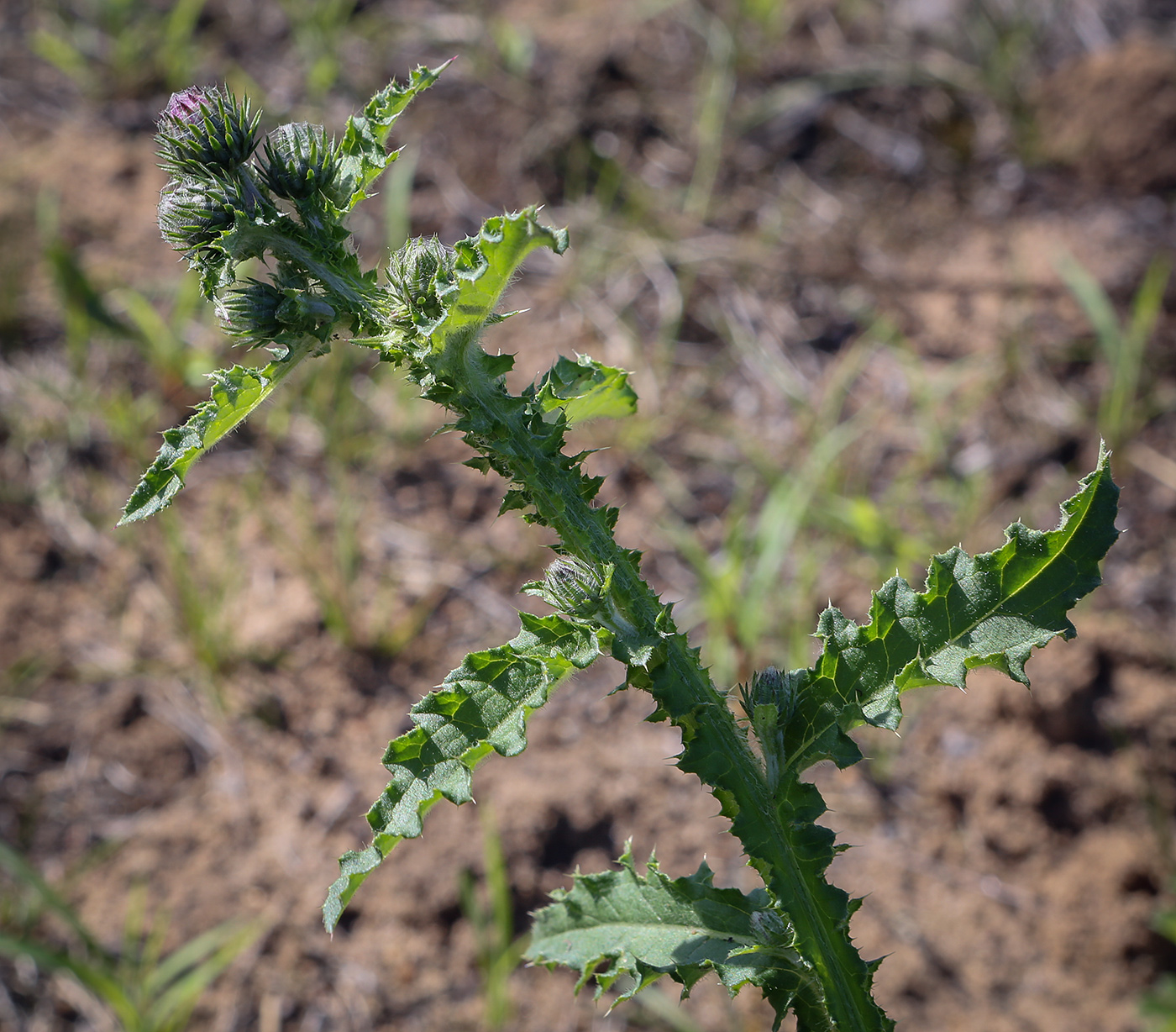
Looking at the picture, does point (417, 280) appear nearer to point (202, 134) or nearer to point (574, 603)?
point (202, 134)

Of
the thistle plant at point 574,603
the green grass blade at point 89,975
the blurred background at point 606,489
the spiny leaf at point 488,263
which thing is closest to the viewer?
the spiny leaf at point 488,263

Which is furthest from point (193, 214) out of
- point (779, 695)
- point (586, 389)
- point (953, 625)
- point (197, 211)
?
point (953, 625)

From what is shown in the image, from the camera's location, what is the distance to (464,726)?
1305mm

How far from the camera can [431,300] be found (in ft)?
4.42

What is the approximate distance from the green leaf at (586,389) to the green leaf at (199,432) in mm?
426

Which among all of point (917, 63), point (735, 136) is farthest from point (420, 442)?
point (917, 63)

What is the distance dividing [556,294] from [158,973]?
330 cm

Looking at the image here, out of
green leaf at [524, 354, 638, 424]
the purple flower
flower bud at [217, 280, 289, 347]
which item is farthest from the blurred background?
the purple flower

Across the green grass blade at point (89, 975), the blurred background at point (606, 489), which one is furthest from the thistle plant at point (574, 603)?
the green grass blade at point (89, 975)

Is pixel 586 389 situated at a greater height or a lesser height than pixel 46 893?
lesser

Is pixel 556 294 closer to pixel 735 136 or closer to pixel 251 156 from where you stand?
pixel 735 136

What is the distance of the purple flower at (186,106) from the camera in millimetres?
1365

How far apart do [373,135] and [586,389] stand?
495 mm

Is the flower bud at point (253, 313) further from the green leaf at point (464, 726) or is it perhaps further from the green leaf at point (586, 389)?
the green leaf at point (464, 726)
